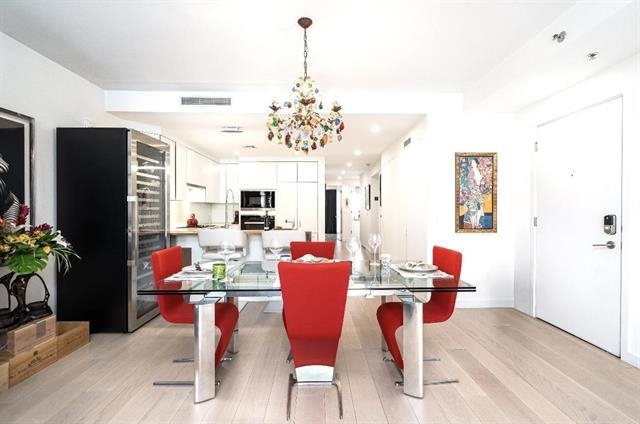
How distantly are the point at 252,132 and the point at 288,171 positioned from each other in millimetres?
2400

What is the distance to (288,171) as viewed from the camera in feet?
24.7

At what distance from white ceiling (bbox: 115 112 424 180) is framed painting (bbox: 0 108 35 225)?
4.66 feet

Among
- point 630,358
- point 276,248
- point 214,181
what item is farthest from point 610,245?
point 214,181

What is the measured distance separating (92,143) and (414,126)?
388cm

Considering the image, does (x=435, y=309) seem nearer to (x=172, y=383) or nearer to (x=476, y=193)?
(x=172, y=383)

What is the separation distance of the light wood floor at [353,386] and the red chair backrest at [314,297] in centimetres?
50

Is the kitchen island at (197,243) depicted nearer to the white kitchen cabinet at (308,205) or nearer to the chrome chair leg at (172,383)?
the chrome chair leg at (172,383)

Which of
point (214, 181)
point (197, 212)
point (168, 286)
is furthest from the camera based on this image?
point (214, 181)

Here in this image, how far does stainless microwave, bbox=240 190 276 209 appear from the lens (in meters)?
7.36

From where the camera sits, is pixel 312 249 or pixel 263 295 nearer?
pixel 263 295

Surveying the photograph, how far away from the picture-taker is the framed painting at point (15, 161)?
2707 millimetres

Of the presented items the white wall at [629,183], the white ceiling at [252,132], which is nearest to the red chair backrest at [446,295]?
the white wall at [629,183]

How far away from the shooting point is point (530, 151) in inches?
153

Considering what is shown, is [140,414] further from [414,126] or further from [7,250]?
[414,126]
